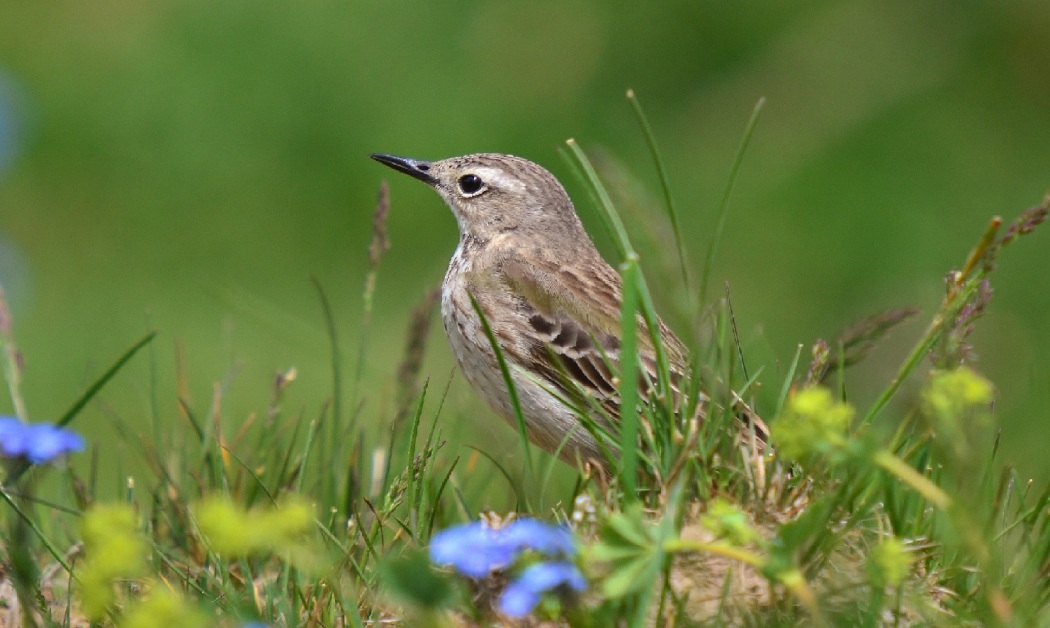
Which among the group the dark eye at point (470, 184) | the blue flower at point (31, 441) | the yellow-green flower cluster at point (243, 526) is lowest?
the blue flower at point (31, 441)

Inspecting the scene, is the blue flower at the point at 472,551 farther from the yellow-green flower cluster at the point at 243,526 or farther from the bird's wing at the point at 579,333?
the bird's wing at the point at 579,333

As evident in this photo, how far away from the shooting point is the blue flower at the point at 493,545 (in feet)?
8.80

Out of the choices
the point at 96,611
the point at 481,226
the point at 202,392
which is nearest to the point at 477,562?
the point at 96,611

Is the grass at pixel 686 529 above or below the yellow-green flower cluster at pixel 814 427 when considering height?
below

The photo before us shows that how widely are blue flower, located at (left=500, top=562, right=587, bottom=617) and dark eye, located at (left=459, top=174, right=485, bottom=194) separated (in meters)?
3.70

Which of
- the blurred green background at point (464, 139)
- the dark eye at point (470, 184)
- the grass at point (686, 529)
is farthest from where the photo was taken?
the blurred green background at point (464, 139)

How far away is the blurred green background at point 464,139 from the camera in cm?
953

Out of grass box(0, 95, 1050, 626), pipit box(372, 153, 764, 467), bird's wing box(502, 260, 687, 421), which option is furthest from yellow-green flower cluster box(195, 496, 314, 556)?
bird's wing box(502, 260, 687, 421)

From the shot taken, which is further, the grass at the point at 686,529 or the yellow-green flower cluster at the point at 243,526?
the grass at the point at 686,529

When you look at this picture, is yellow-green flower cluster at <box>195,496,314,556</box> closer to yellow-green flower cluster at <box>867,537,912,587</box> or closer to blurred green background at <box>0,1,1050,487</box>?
yellow-green flower cluster at <box>867,537,912,587</box>

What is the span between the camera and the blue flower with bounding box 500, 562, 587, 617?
2613mm

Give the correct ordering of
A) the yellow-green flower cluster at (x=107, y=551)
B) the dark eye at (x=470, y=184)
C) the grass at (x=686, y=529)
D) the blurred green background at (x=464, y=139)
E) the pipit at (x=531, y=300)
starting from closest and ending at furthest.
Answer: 1. the yellow-green flower cluster at (x=107, y=551)
2. the grass at (x=686, y=529)
3. the pipit at (x=531, y=300)
4. the dark eye at (x=470, y=184)
5. the blurred green background at (x=464, y=139)

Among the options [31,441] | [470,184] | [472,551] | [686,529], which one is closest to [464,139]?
[470,184]

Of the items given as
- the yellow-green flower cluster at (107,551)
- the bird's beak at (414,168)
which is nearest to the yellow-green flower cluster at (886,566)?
the yellow-green flower cluster at (107,551)
